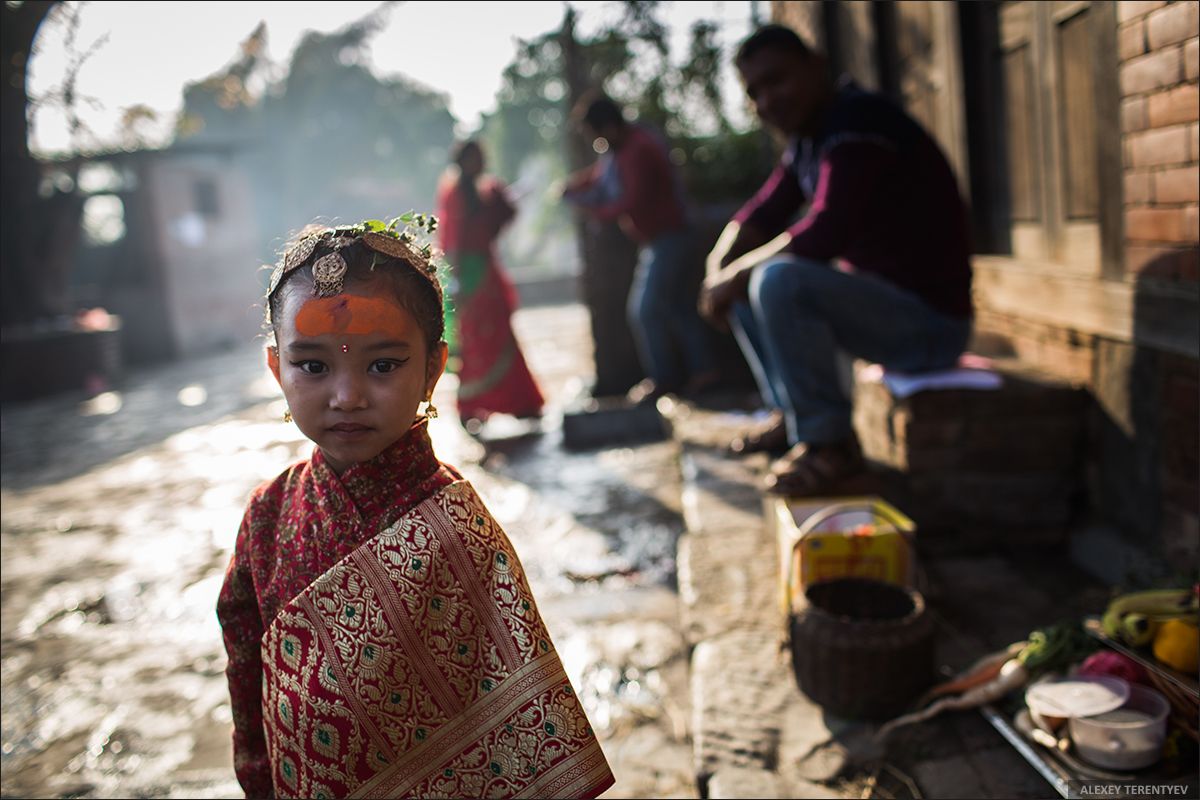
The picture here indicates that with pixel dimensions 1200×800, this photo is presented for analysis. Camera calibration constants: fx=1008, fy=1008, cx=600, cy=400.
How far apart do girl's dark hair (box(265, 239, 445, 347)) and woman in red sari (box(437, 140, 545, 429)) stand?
5.77 meters

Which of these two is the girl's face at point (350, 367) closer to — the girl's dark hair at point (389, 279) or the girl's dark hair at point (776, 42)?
the girl's dark hair at point (389, 279)

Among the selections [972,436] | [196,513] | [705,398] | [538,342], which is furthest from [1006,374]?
[538,342]

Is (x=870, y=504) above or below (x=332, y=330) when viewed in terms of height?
below

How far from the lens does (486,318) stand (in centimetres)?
766

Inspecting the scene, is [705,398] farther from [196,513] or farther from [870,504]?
[870,504]

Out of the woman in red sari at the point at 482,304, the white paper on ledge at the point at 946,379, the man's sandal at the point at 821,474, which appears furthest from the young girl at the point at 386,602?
the woman in red sari at the point at 482,304

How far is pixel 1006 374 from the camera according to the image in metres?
3.61

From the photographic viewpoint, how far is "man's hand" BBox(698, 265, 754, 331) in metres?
3.79

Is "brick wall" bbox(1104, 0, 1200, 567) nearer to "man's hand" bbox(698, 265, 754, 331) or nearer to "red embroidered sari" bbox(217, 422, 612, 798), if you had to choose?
"man's hand" bbox(698, 265, 754, 331)

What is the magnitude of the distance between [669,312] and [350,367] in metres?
5.42

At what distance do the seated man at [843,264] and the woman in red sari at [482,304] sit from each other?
3.88m

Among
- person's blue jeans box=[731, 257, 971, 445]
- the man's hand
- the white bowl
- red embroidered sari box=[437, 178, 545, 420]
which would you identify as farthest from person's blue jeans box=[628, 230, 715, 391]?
the white bowl

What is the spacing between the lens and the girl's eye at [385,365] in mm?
1644

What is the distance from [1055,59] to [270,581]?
335cm
